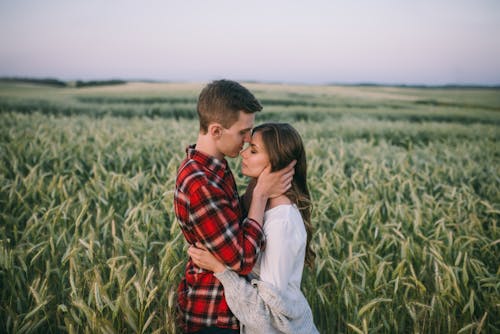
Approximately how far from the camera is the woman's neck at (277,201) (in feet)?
5.82

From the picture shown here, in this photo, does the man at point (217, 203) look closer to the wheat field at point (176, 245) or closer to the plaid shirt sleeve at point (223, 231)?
the plaid shirt sleeve at point (223, 231)

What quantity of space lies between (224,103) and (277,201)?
501 mm

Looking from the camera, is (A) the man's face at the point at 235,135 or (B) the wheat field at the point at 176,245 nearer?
(A) the man's face at the point at 235,135

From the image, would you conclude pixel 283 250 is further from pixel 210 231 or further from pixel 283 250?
pixel 210 231

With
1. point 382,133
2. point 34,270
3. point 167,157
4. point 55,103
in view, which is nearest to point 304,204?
point 34,270

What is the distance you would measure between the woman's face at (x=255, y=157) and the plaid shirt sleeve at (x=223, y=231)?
0.29 meters

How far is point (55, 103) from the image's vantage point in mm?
18422

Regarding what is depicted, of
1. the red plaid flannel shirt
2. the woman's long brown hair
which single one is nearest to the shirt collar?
the red plaid flannel shirt

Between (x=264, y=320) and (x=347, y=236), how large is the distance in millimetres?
2063

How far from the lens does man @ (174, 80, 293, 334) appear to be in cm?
152

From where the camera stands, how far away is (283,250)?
1581mm

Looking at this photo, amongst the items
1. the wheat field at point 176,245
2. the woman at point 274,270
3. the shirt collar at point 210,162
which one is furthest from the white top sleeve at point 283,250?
the wheat field at point 176,245

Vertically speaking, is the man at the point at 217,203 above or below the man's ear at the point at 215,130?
below

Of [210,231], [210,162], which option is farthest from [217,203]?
[210,162]
